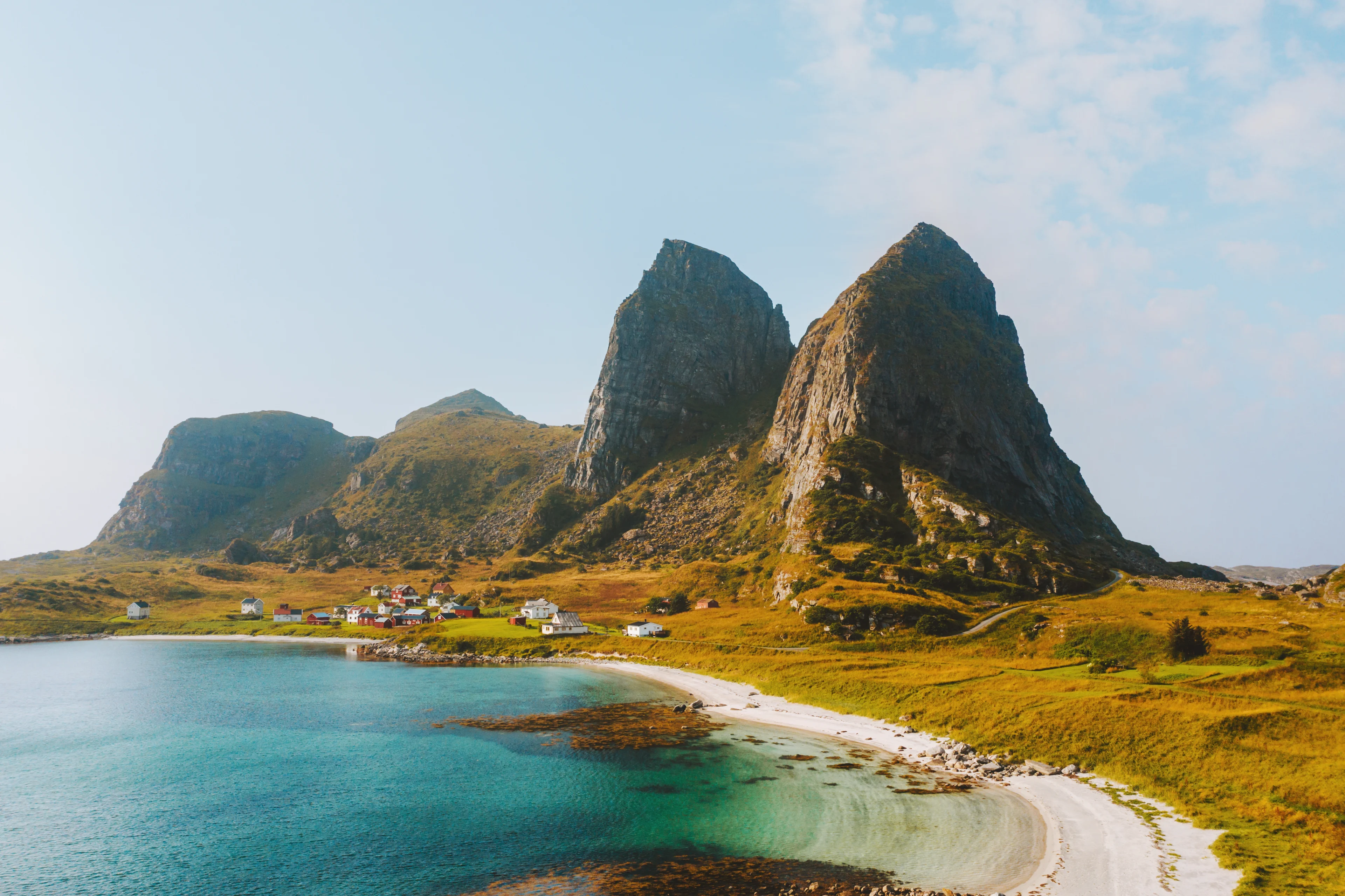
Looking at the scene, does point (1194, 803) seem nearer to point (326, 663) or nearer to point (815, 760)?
point (815, 760)

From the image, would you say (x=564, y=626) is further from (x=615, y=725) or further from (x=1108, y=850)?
(x=1108, y=850)

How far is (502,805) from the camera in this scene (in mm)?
50438

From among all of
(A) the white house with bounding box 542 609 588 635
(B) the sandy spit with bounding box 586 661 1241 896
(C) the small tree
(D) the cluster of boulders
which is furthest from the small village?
(B) the sandy spit with bounding box 586 661 1241 896

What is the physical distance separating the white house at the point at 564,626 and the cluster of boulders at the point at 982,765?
98.5 metres

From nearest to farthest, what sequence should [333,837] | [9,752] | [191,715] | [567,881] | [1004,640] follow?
[567,881]
[333,837]
[9,752]
[191,715]
[1004,640]

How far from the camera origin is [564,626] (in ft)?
491

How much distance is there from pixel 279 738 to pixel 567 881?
173 feet

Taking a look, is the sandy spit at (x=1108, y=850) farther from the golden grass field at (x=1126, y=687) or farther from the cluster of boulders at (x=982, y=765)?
the golden grass field at (x=1126, y=687)

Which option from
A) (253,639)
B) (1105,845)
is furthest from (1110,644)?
(253,639)

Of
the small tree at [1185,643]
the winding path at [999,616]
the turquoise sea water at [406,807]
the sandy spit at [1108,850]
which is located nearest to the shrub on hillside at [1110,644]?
the small tree at [1185,643]

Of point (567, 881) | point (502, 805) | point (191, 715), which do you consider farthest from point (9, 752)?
point (567, 881)

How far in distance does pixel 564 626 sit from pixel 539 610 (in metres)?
22.5

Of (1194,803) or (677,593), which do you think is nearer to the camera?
(1194,803)

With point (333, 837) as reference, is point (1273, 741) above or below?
above
